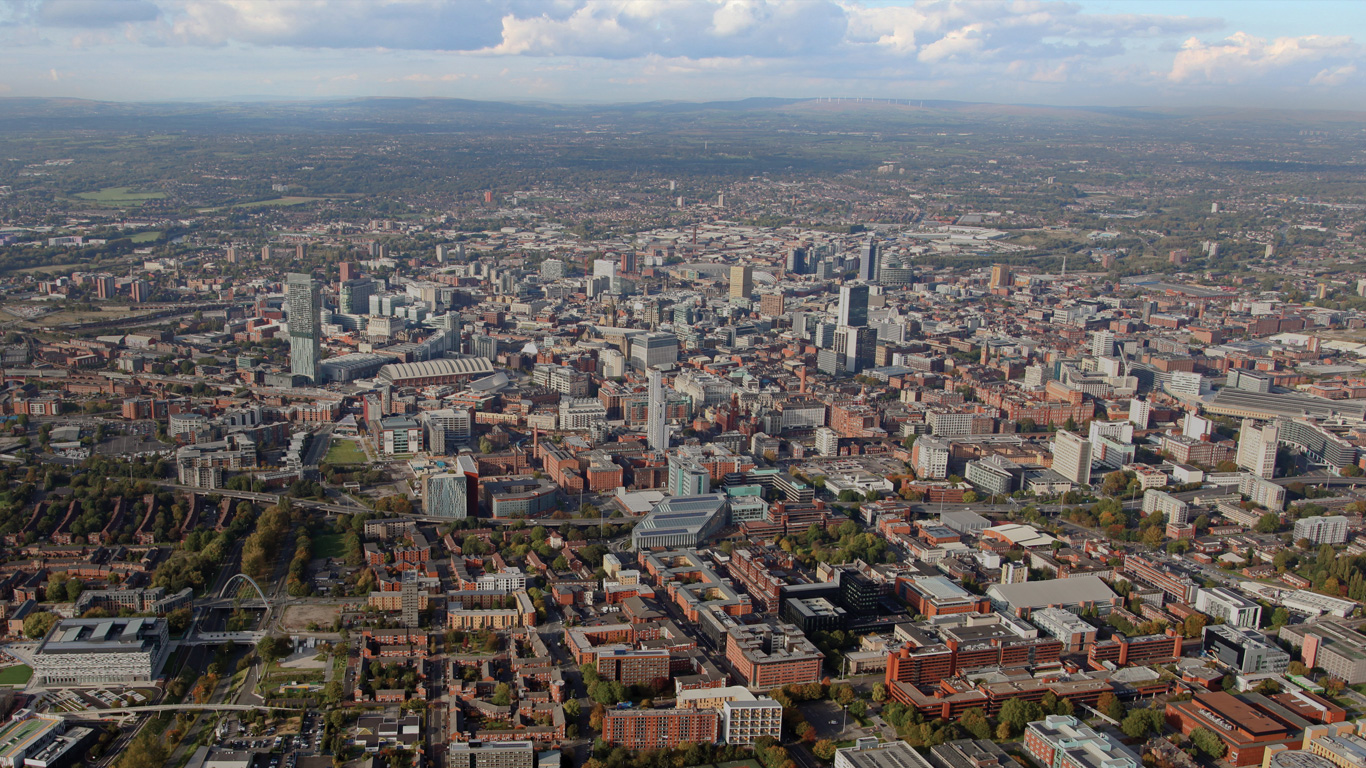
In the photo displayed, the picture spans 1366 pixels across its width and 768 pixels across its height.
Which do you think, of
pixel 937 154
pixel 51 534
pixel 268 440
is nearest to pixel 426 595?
pixel 51 534

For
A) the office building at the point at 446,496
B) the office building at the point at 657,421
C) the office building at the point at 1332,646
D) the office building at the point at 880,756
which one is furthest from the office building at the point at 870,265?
the office building at the point at 880,756

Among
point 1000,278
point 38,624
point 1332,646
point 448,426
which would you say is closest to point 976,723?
point 1332,646

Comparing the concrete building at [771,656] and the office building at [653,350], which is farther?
the office building at [653,350]

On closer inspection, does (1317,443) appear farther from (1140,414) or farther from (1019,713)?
(1019,713)

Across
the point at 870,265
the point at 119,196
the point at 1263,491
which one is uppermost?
the point at 119,196

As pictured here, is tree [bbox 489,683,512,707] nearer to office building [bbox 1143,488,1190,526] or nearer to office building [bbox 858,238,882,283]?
office building [bbox 1143,488,1190,526]

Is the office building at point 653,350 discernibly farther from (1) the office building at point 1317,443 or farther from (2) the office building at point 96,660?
(2) the office building at point 96,660
